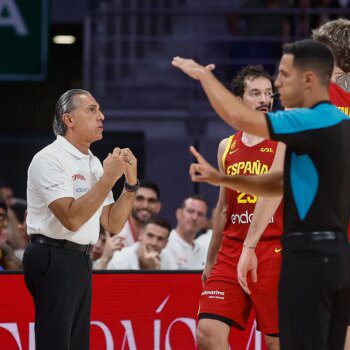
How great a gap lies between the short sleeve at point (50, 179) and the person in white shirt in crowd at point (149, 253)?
285cm

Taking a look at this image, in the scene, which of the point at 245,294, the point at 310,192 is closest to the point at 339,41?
the point at 310,192

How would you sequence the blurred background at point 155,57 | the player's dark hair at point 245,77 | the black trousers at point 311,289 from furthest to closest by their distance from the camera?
the blurred background at point 155,57
the player's dark hair at point 245,77
the black trousers at point 311,289

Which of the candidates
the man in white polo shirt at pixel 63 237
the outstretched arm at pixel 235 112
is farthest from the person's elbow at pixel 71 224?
the outstretched arm at pixel 235 112

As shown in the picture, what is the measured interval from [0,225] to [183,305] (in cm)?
222

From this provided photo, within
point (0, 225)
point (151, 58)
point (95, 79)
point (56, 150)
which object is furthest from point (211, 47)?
point (56, 150)

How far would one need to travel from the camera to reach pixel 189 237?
10594mm

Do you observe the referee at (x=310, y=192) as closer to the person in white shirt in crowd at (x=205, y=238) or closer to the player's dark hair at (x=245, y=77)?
the player's dark hair at (x=245, y=77)

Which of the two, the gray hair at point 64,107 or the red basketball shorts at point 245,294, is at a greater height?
the gray hair at point 64,107

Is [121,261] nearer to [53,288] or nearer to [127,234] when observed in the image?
[127,234]

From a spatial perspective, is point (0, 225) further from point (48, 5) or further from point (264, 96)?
point (48, 5)

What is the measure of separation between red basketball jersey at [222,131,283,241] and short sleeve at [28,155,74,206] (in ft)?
3.07

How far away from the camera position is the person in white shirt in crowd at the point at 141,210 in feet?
33.4

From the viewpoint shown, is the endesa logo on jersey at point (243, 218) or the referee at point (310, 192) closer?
the referee at point (310, 192)

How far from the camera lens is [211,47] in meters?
14.6
